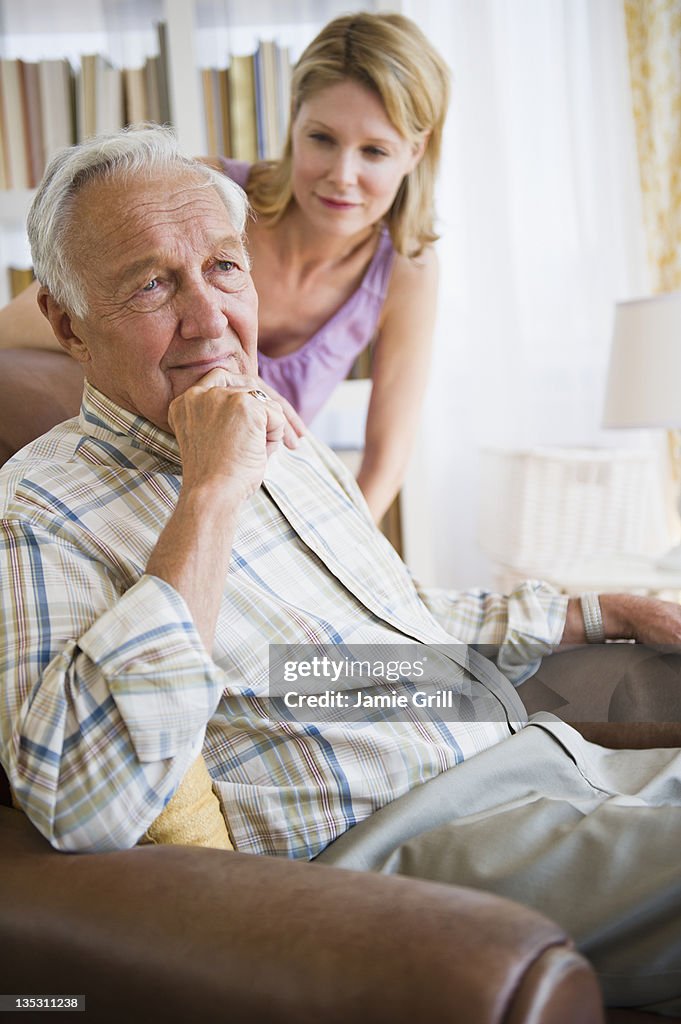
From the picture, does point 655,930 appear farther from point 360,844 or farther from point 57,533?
point 57,533

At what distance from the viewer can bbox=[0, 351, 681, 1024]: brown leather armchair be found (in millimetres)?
577

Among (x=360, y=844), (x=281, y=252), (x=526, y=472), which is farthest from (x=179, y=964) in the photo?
(x=526, y=472)

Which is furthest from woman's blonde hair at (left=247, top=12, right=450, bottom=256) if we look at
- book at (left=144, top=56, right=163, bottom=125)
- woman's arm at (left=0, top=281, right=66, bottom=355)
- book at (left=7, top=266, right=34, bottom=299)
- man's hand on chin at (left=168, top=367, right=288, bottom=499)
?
book at (left=7, top=266, right=34, bottom=299)

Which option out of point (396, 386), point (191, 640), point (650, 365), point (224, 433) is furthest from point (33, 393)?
point (650, 365)

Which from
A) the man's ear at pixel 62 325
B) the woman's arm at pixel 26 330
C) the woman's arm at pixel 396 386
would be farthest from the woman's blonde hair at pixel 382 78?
the man's ear at pixel 62 325

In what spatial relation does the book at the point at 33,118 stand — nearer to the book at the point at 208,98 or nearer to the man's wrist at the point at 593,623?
the book at the point at 208,98

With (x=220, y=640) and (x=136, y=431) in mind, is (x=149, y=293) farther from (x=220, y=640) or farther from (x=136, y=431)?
(x=220, y=640)

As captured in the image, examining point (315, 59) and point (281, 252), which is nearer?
point (315, 59)

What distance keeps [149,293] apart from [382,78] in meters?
0.80

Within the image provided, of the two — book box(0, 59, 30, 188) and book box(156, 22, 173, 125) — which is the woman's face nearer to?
book box(156, 22, 173, 125)

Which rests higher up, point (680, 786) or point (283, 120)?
point (283, 120)

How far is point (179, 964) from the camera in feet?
2.09

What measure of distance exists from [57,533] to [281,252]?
3.52 ft

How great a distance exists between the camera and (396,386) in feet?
6.70
